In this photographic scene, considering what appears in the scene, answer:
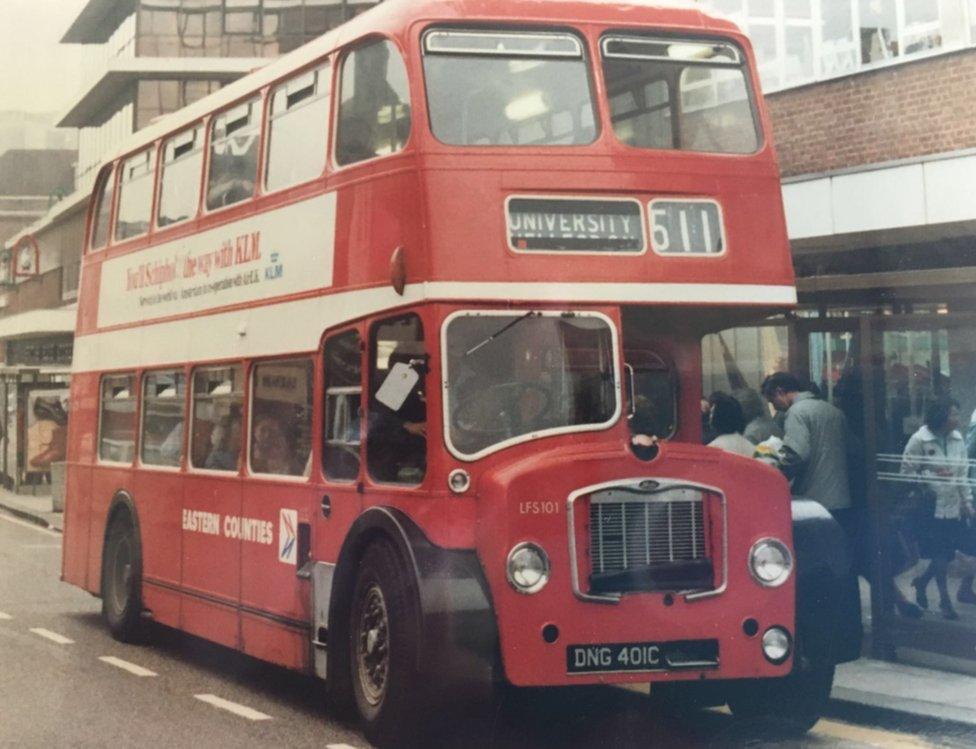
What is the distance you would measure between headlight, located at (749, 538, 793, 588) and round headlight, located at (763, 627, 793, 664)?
0.22 meters

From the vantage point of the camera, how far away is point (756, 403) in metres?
11.7

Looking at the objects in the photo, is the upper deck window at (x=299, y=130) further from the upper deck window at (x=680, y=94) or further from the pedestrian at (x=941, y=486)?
the pedestrian at (x=941, y=486)

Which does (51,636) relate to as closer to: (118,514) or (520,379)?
(118,514)

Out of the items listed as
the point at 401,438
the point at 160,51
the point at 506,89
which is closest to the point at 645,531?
the point at 401,438

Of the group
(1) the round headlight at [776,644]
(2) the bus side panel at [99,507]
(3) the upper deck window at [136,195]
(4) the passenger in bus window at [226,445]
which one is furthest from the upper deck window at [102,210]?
(1) the round headlight at [776,644]

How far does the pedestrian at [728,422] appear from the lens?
1048 centimetres

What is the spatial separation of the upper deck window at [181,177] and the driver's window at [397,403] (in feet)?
12.2

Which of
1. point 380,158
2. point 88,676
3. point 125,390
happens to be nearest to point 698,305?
point 380,158

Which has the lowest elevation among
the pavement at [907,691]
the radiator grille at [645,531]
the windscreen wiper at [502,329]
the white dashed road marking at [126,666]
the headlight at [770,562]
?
the white dashed road marking at [126,666]

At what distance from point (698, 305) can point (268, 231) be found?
315 centimetres

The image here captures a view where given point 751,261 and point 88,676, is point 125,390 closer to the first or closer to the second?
point 88,676

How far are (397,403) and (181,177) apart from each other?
4.57 meters

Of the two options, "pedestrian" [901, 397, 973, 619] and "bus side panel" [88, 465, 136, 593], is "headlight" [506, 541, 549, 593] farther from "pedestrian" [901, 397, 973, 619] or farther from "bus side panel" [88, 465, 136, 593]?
"bus side panel" [88, 465, 136, 593]

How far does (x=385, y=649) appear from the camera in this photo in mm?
8633
